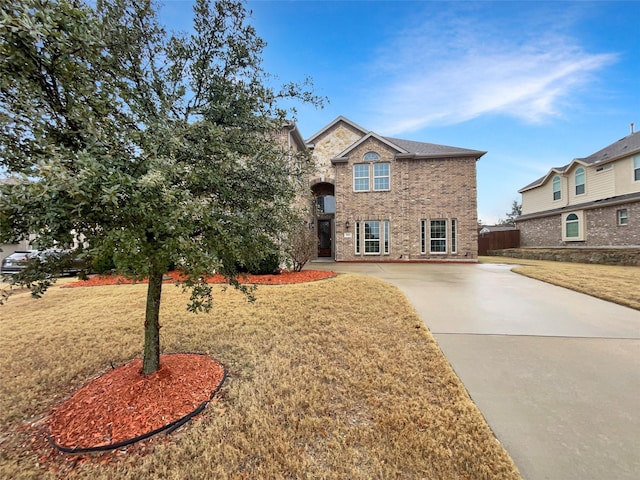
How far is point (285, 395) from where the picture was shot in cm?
271

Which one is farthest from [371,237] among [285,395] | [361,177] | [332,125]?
[285,395]

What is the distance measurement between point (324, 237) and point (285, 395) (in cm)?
1627

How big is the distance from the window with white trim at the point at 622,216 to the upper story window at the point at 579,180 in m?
3.26

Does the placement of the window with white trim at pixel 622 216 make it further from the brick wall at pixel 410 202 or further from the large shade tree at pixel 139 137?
the large shade tree at pixel 139 137

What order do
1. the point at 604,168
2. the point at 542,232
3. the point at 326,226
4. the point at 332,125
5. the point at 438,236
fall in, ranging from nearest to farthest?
the point at 438,236 < the point at 604,168 < the point at 332,125 < the point at 326,226 < the point at 542,232

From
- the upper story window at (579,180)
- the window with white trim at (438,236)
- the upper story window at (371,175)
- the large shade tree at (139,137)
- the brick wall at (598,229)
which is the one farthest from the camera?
the upper story window at (579,180)

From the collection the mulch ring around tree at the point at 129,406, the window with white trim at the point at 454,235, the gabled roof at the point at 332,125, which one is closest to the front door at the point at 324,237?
the gabled roof at the point at 332,125

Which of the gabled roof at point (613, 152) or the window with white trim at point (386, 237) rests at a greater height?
the gabled roof at point (613, 152)

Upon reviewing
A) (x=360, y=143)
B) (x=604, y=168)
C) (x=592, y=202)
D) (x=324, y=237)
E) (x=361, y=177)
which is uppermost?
(x=360, y=143)

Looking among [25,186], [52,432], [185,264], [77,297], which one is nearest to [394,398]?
[185,264]

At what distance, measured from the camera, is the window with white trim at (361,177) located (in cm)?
1605

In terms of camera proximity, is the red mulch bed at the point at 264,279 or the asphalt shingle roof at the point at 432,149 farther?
the asphalt shingle roof at the point at 432,149

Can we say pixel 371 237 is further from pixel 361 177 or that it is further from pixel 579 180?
pixel 579 180

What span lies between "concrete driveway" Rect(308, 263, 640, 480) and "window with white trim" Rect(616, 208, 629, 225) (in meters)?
15.2
